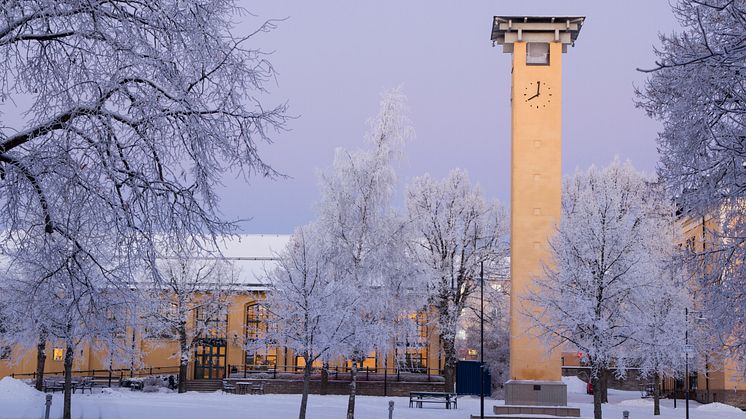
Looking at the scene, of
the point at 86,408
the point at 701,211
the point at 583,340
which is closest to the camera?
the point at 701,211

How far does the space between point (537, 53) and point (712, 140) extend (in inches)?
976

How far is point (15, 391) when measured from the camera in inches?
1447

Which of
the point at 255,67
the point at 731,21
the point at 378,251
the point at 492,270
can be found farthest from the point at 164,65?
the point at 492,270

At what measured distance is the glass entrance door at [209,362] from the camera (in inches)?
2317

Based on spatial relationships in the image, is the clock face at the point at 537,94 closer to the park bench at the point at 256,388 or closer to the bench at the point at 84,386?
the park bench at the point at 256,388

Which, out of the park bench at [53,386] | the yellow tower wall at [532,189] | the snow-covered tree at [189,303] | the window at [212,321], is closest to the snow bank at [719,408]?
the yellow tower wall at [532,189]

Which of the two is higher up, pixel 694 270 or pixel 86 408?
pixel 694 270

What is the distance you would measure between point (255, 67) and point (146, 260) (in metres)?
2.23

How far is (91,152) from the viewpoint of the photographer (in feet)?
26.4

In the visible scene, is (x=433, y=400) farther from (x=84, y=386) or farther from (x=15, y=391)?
(x=84, y=386)

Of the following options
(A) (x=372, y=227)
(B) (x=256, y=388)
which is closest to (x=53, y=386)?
(B) (x=256, y=388)

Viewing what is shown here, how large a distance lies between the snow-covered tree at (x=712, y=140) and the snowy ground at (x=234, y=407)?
22.0 meters

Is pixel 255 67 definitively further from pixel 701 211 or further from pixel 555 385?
pixel 555 385

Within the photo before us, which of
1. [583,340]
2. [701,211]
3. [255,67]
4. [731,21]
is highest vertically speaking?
[731,21]
